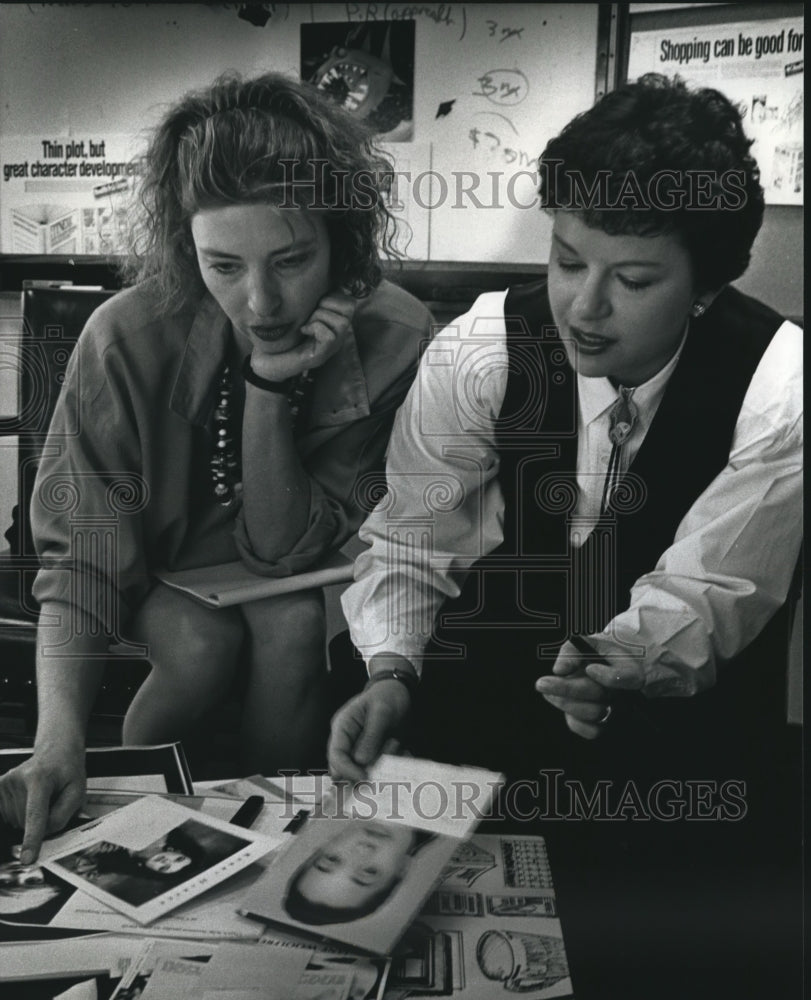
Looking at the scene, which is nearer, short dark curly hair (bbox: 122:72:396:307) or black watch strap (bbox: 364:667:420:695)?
short dark curly hair (bbox: 122:72:396:307)

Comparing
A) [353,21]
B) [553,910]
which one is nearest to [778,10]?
[353,21]

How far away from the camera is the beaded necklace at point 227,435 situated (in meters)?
1.09

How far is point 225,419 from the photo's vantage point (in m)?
1.10

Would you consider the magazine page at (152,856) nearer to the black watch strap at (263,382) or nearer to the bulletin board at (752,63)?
the black watch strap at (263,382)

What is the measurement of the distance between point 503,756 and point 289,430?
450mm

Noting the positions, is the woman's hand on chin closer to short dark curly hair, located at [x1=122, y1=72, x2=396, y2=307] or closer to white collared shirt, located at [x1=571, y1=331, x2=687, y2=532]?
short dark curly hair, located at [x1=122, y1=72, x2=396, y2=307]

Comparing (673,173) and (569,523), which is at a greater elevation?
(673,173)

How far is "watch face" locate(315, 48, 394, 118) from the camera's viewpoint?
1.09 m

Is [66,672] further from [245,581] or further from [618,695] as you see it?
[618,695]

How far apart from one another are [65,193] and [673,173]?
0.67 meters

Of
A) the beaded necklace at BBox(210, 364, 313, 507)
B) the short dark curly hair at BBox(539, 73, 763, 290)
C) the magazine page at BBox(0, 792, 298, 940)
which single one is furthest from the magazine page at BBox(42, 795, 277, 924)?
the short dark curly hair at BBox(539, 73, 763, 290)

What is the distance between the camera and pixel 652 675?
3.72ft

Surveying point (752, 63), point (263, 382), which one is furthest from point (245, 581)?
point (752, 63)

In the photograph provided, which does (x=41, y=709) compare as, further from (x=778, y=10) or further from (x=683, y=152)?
(x=778, y=10)
